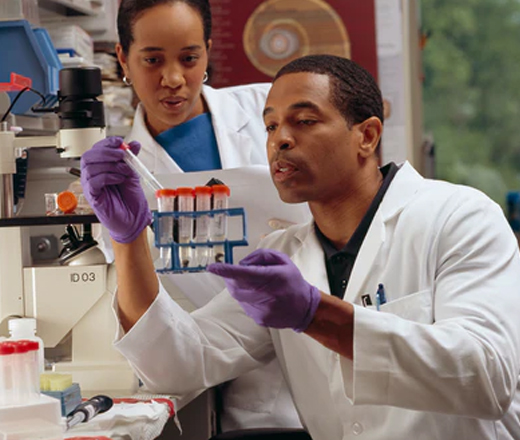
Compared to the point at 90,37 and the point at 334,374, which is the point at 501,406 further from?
the point at 90,37

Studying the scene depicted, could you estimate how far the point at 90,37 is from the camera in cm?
313

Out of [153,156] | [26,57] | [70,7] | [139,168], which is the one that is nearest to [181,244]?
[139,168]

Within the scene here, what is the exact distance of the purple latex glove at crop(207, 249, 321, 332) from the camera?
1.34 m

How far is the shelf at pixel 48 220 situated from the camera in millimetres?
1782

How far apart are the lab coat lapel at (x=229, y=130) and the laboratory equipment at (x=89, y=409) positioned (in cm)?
90

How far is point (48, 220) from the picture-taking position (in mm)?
1781

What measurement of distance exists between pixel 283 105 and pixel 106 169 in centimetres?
38

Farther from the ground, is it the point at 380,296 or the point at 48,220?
the point at 48,220

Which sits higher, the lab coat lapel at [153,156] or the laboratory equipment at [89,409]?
the lab coat lapel at [153,156]

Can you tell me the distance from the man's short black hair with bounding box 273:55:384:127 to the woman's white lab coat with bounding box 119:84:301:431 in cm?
59

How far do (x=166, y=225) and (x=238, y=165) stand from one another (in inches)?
34.8

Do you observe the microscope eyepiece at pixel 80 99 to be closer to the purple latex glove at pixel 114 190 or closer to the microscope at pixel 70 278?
the microscope at pixel 70 278

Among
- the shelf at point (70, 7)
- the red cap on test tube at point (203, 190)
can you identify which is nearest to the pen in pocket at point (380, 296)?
the red cap on test tube at point (203, 190)

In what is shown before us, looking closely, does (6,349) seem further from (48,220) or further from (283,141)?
(283,141)
